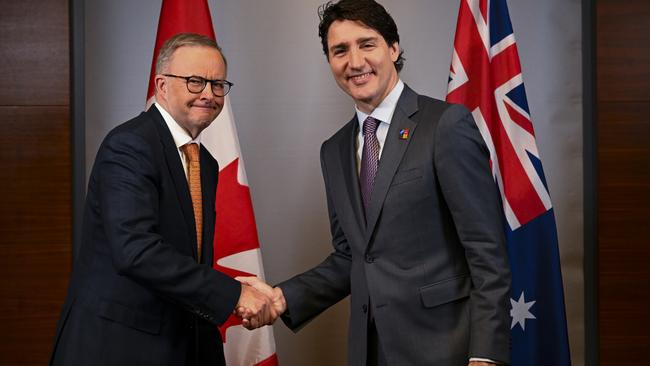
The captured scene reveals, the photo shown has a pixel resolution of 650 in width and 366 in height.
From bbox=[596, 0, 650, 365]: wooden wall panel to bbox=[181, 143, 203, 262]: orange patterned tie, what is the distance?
2021 millimetres

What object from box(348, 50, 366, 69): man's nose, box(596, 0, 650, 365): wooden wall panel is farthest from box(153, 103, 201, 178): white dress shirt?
box(596, 0, 650, 365): wooden wall panel

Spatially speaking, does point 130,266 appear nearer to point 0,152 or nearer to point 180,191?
point 180,191

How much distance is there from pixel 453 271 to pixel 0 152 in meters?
2.27

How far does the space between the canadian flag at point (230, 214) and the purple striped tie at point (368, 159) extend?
1.01m

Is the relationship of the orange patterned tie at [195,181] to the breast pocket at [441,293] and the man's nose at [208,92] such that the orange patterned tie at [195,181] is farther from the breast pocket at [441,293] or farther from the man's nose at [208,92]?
the breast pocket at [441,293]

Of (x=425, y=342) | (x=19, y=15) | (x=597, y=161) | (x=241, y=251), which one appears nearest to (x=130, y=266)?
(x=425, y=342)

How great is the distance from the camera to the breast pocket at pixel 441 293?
2004 millimetres

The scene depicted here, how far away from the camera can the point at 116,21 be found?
11.4 ft

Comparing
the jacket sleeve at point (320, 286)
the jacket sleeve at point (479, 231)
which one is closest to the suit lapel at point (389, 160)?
the jacket sleeve at point (479, 231)

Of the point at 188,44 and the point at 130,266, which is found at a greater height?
the point at 188,44

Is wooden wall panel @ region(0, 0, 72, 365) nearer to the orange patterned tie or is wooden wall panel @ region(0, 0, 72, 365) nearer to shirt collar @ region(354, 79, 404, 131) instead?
the orange patterned tie

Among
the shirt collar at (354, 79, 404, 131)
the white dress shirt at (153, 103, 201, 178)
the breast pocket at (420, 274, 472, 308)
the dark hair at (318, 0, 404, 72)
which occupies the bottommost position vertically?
the breast pocket at (420, 274, 472, 308)

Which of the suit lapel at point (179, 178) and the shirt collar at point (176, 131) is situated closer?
the suit lapel at point (179, 178)

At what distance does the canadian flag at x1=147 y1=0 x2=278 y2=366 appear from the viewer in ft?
9.98
